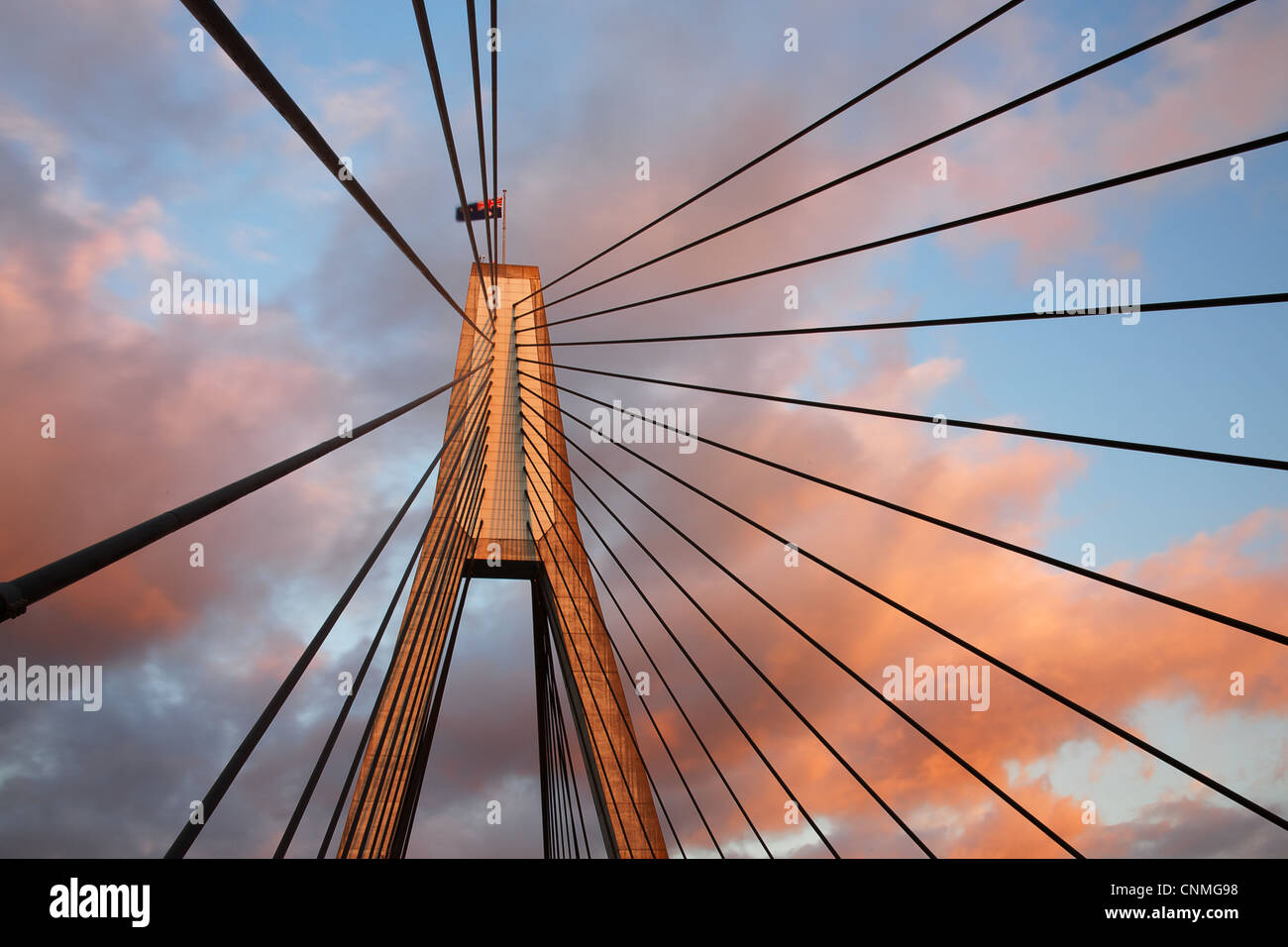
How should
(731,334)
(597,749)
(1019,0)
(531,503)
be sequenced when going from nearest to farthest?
(1019,0) → (731,334) → (597,749) → (531,503)

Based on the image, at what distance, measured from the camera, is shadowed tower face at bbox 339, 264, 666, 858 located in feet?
29.9

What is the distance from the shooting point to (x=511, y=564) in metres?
11.9

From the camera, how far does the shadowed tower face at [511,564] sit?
29.9 ft

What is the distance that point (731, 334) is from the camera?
6.67m
